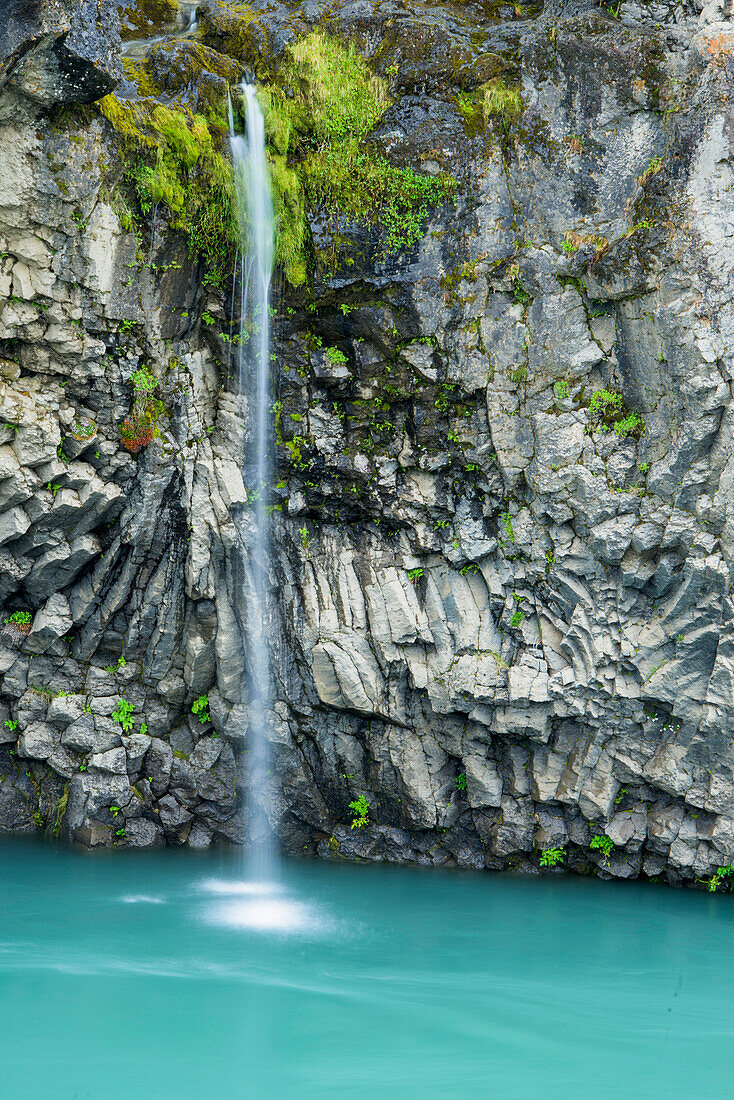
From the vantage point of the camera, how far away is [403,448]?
30.7 ft

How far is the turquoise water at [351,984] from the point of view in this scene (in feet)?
20.7

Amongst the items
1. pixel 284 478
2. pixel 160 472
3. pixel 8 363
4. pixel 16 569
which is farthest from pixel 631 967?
pixel 8 363

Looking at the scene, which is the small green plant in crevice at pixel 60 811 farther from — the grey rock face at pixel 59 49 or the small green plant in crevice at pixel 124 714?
the grey rock face at pixel 59 49

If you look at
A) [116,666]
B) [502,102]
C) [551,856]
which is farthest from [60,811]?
[502,102]

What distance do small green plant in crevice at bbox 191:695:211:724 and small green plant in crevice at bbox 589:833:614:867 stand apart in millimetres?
4665

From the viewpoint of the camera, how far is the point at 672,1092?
6.23 m

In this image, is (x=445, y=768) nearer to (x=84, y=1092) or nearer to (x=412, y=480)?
(x=412, y=480)

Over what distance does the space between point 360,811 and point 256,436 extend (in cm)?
459

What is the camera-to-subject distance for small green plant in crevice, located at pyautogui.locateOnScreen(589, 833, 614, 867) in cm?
929

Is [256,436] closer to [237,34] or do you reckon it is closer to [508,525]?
[508,525]

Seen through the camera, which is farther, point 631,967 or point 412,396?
point 412,396

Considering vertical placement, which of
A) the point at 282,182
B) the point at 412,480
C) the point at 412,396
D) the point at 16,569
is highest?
the point at 282,182

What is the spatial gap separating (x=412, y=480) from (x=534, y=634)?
7.12 feet

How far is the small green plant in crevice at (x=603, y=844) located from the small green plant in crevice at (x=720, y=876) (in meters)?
1.06
